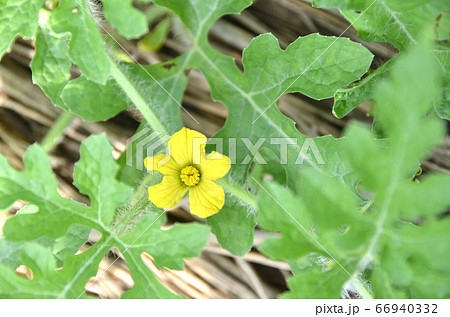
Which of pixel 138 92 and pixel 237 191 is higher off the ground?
pixel 138 92

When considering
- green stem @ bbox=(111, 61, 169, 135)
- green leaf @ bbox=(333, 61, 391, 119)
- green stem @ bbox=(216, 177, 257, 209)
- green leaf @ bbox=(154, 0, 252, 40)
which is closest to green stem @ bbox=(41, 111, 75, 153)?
green stem @ bbox=(111, 61, 169, 135)

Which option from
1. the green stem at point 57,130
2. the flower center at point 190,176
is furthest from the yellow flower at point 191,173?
the green stem at point 57,130

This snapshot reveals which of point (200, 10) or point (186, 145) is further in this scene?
point (200, 10)

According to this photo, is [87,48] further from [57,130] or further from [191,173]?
[57,130]

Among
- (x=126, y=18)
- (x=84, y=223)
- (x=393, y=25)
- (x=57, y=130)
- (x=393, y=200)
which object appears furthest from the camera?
(x=57, y=130)

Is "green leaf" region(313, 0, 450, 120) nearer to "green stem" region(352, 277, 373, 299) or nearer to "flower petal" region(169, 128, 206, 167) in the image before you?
"flower petal" region(169, 128, 206, 167)

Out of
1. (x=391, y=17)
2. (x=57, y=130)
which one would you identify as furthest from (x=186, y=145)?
(x=57, y=130)

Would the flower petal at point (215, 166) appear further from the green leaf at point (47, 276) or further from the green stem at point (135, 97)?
the green leaf at point (47, 276)

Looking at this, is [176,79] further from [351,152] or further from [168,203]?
[351,152]
